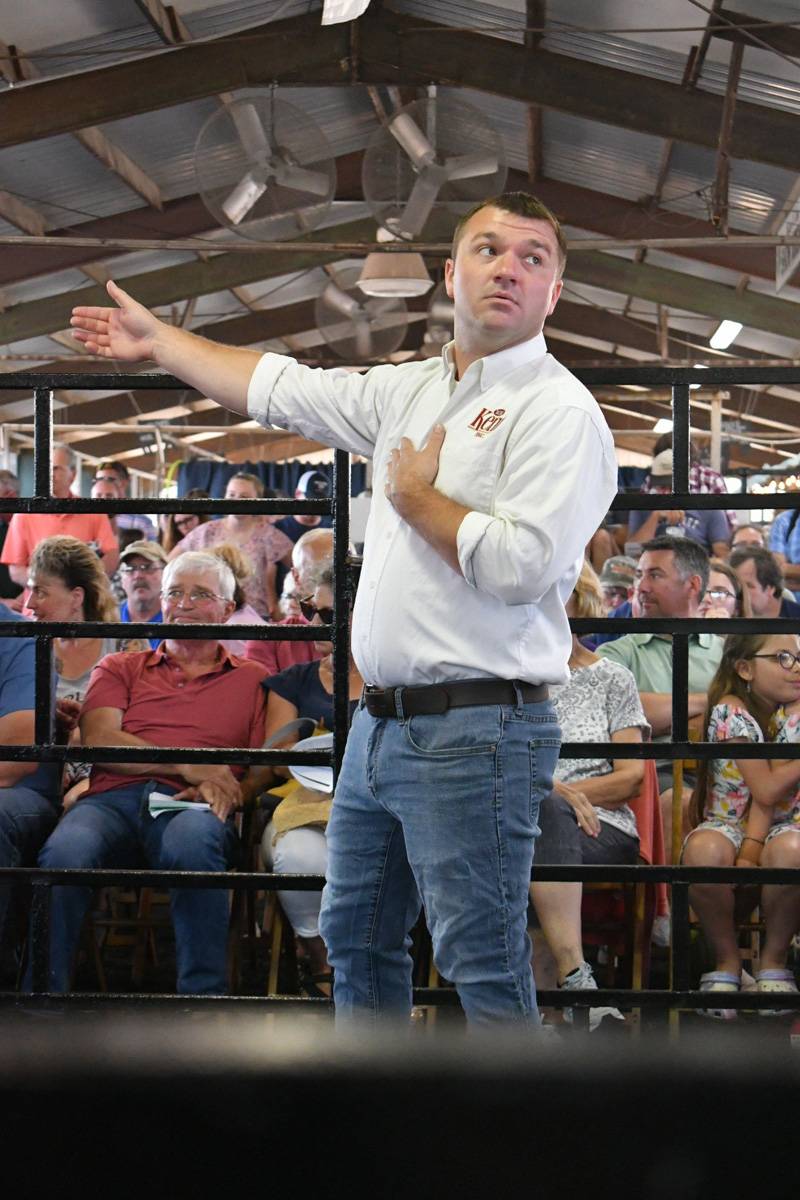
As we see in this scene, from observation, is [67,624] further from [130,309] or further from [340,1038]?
[340,1038]

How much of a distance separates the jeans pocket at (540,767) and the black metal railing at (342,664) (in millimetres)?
481

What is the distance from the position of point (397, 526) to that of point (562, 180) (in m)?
9.15

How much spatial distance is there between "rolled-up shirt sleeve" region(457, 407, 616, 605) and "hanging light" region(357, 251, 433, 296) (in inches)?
225

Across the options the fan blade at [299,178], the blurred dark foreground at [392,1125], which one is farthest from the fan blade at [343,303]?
the blurred dark foreground at [392,1125]

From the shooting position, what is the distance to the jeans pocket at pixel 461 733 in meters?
1.87

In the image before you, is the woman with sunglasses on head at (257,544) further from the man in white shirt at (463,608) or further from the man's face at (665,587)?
the man in white shirt at (463,608)

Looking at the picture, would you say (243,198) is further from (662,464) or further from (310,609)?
(310,609)

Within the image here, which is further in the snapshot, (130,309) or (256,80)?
(256,80)

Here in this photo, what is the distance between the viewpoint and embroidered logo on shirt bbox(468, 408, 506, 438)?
194 centimetres

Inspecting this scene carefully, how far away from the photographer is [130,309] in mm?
2133

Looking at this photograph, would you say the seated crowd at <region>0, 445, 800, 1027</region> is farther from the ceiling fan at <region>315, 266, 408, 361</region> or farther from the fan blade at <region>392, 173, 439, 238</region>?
the ceiling fan at <region>315, 266, 408, 361</region>

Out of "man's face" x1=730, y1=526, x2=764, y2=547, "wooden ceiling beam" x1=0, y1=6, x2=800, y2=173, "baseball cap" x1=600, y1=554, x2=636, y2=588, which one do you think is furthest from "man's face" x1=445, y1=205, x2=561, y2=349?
"wooden ceiling beam" x1=0, y1=6, x2=800, y2=173

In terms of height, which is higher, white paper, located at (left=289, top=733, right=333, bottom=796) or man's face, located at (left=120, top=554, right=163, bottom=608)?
man's face, located at (left=120, top=554, right=163, bottom=608)

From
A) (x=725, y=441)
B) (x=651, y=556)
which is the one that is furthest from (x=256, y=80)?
(x=651, y=556)
